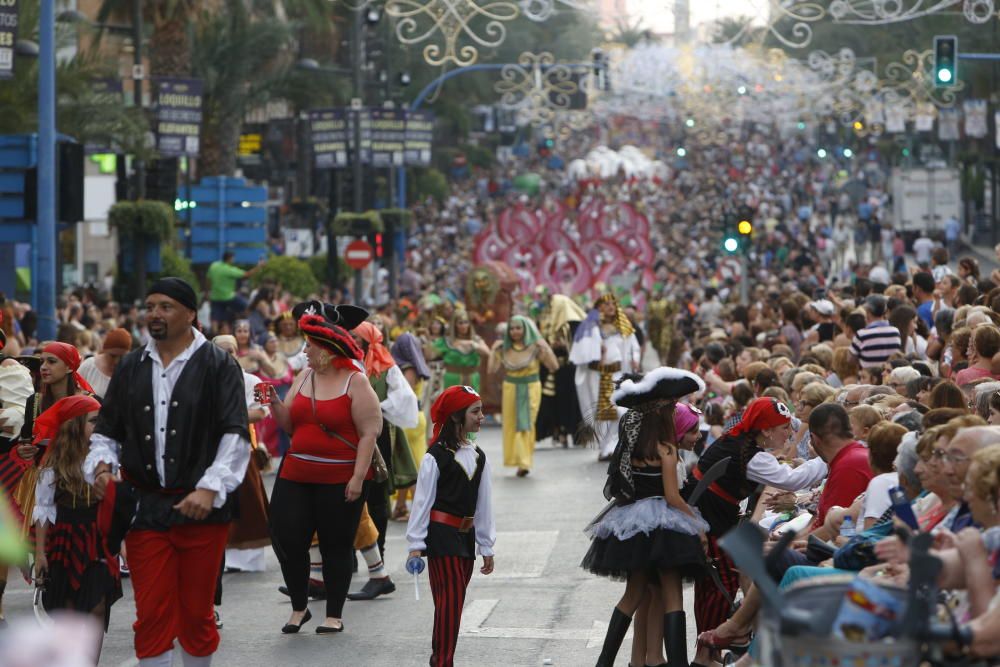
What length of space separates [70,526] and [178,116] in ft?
74.8

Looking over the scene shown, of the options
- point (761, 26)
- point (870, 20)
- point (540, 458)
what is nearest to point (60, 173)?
point (540, 458)

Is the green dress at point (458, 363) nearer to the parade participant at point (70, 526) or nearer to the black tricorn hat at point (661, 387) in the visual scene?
the parade participant at point (70, 526)

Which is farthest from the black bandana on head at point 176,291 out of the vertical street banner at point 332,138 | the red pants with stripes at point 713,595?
the vertical street banner at point 332,138

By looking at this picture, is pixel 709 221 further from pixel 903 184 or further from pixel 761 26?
pixel 761 26

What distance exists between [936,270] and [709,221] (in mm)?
Result: 45387

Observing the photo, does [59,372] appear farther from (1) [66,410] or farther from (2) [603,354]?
(2) [603,354]

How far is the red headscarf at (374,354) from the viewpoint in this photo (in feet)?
41.0

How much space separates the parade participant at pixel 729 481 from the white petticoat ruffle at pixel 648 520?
33 cm

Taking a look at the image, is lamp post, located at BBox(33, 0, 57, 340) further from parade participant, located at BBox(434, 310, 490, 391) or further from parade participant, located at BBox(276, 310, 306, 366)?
parade participant, located at BBox(434, 310, 490, 391)

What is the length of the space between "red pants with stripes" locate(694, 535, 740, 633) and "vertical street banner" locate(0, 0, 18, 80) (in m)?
12.4

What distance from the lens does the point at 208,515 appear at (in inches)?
303

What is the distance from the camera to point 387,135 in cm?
3934

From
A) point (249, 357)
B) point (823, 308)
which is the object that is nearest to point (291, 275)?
point (823, 308)

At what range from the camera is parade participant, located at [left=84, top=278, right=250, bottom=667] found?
768cm
